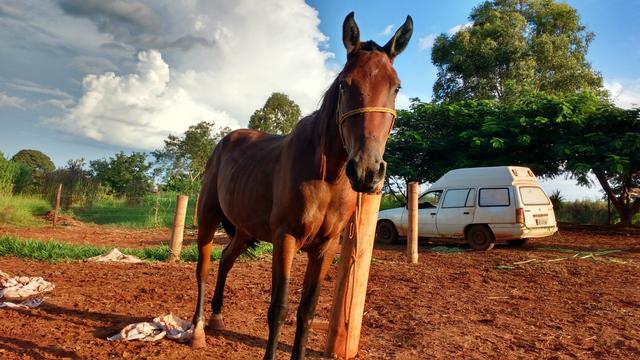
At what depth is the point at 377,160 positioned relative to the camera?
2.07 m

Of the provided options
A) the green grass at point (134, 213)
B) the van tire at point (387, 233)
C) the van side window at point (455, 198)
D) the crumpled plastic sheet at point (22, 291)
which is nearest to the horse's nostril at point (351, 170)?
the crumpled plastic sheet at point (22, 291)

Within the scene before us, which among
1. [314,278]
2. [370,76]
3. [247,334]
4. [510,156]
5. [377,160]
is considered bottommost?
[247,334]

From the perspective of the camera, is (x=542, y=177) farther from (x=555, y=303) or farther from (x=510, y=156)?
(x=555, y=303)

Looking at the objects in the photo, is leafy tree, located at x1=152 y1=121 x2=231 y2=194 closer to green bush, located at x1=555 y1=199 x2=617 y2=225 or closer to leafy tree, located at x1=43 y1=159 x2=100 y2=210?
leafy tree, located at x1=43 y1=159 x2=100 y2=210

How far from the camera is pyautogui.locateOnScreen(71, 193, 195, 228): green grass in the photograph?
17.3 metres

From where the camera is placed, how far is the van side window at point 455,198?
38.0 ft

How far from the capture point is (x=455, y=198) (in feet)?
38.6

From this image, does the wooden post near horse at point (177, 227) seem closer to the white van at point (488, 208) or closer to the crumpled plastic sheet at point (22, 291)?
the crumpled plastic sheet at point (22, 291)

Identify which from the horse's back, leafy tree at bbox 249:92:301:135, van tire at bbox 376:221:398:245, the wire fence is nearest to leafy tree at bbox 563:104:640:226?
van tire at bbox 376:221:398:245

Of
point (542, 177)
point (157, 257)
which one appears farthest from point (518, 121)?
point (157, 257)

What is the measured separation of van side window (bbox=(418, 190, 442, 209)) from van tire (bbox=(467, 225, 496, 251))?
1.33 metres

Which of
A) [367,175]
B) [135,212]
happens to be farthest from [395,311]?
[135,212]

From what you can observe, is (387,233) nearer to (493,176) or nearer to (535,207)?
(493,176)

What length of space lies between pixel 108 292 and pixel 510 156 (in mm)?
14332
